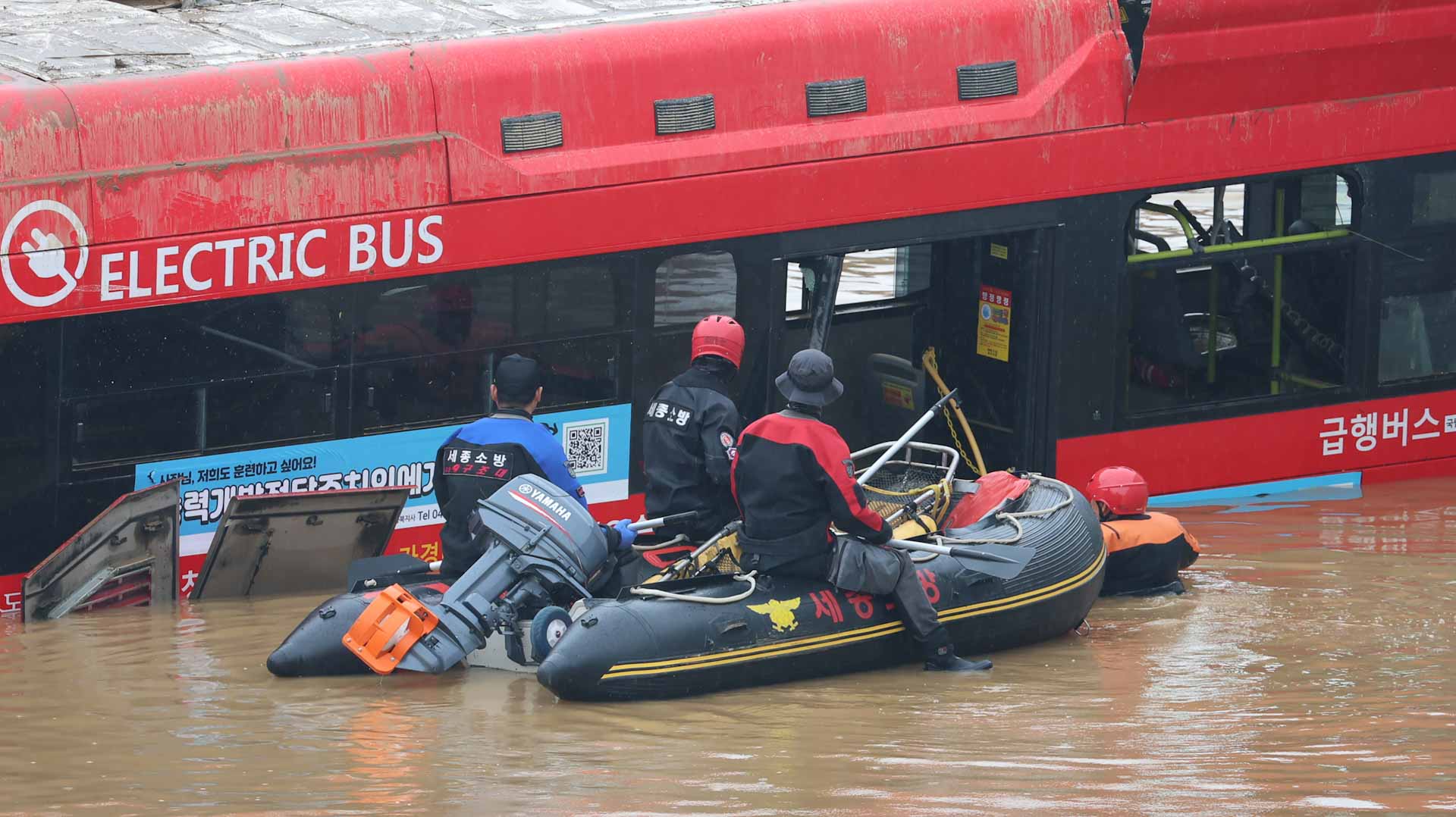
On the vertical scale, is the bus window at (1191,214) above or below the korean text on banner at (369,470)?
above

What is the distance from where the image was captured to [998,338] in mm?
10945

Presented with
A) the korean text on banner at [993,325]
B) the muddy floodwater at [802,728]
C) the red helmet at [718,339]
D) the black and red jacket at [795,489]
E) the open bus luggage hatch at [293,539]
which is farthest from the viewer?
the korean text on banner at [993,325]

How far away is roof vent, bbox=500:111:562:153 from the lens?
9.41 meters

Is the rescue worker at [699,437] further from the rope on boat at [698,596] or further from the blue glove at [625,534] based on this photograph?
the rope on boat at [698,596]

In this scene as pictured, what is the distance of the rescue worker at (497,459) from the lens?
8.04 metres

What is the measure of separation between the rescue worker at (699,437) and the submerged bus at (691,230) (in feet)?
3.89

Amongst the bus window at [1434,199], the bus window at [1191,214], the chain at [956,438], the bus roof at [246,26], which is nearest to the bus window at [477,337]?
the bus roof at [246,26]

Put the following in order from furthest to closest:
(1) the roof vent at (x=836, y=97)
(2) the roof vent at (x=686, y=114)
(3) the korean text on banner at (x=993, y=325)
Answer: (3) the korean text on banner at (x=993, y=325) → (1) the roof vent at (x=836, y=97) → (2) the roof vent at (x=686, y=114)

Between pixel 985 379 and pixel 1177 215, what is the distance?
1.43 m

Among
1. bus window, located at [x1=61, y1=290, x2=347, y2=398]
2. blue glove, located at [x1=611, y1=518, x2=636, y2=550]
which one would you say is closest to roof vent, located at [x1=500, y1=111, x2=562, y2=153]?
bus window, located at [x1=61, y1=290, x2=347, y2=398]

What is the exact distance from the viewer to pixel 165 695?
7.51 metres

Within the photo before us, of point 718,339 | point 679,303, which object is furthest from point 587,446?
point 718,339

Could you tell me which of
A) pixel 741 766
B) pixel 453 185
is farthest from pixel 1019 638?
pixel 453 185

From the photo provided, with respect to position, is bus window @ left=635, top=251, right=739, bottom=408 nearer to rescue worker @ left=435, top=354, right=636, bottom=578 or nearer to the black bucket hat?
rescue worker @ left=435, top=354, right=636, bottom=578
